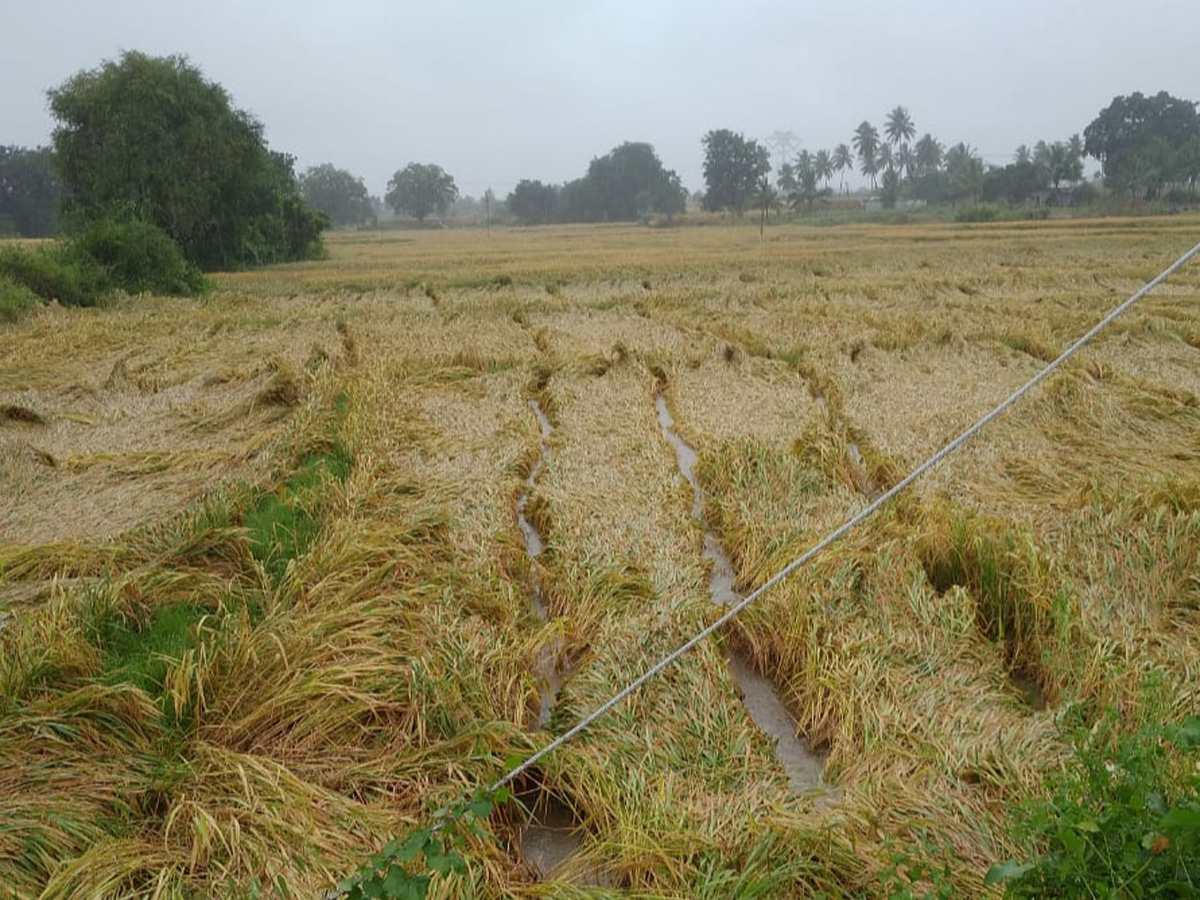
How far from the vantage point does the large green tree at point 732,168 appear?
76.9m

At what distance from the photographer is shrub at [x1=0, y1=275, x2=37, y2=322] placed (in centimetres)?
1387

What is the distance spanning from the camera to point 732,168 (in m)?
77.3

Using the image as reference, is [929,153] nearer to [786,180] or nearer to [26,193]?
[786,180]

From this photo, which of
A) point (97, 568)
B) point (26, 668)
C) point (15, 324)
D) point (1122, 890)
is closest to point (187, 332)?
point (15, 324)

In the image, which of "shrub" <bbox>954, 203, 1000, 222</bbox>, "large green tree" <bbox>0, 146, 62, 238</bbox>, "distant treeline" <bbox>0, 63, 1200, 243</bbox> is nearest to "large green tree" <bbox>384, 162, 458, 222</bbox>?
"distant treeline" <bbox>0, 63, 1200, 243</bbox>

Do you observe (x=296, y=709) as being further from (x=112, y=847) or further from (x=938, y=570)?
(x=938, y=570)

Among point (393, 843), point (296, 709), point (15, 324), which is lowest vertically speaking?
point (296, 709)

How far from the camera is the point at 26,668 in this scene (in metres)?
3.21

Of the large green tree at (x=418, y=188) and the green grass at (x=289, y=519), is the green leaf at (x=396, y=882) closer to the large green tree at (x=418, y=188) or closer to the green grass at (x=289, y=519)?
the green grass at (x=289, y=519)

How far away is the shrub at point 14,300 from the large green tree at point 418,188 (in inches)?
3122

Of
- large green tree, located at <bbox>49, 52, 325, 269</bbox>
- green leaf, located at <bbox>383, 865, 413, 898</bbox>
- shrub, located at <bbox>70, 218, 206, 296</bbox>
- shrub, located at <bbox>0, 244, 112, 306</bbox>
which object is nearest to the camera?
green leaf, located at <bbox>383, 865, 413, 898</bbox>

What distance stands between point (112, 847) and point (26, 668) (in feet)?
3.75

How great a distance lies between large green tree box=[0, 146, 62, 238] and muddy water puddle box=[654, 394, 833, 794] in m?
65.0

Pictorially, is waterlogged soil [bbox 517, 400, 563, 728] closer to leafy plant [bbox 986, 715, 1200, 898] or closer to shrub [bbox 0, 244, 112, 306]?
leafy plant [bbox 986, 715, 1200, 898]
